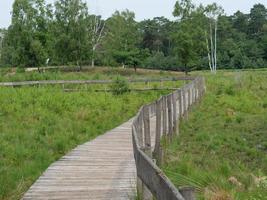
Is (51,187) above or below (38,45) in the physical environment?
below

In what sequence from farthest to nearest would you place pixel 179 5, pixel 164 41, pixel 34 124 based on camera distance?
pixel 164 41 < pixel 179 5 < pixel 34 124

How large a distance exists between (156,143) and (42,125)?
242 inches

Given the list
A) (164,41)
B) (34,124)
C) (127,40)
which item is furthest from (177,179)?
(164,41)

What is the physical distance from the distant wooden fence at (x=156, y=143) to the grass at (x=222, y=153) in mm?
387

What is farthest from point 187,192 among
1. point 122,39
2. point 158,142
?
point 122,39

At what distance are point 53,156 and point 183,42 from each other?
133 ft

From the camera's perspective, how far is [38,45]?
49.5 meters

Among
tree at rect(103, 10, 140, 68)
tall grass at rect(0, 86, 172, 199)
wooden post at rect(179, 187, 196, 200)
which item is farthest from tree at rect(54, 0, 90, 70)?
wooden post at rect(179, 187, 196, 200)

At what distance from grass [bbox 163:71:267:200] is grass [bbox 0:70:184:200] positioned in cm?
256

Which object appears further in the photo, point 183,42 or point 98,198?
point 183,42

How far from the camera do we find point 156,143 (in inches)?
373

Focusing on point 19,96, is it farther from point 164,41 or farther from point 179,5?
point 164,41

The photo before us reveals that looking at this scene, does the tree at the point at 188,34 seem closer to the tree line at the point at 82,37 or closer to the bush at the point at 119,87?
the tree line at the point at 82,37

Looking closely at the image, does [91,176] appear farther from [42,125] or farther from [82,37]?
[82,37]
